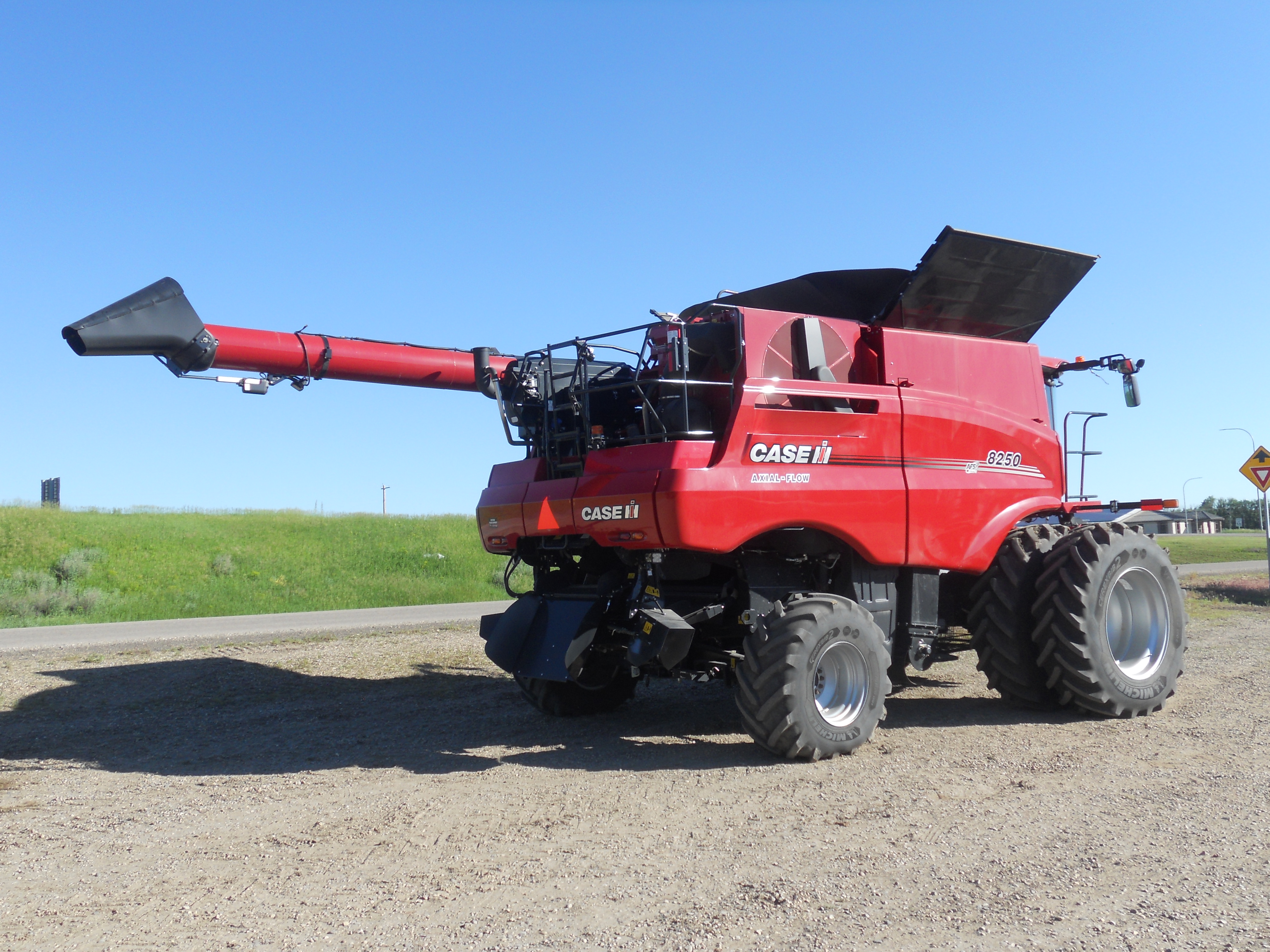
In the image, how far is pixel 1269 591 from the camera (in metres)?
19.8

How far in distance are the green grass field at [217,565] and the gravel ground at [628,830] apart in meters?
13.5

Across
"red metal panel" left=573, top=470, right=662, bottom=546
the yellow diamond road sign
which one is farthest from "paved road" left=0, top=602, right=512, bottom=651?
the yellow diamond road sign

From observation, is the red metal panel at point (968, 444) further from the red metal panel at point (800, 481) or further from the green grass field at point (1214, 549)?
the green grass field at point (1214, 549)

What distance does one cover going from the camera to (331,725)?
28.7 feet

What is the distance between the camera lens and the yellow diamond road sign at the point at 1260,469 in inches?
835

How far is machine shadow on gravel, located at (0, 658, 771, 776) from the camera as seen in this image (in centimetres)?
723

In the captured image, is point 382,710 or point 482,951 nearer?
point 482,951

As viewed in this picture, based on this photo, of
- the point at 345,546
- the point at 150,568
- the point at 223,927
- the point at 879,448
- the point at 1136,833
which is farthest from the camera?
the point at 345,546

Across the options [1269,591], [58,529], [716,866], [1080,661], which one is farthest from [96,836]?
[58,529]

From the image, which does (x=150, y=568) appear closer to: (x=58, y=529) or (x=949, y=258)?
(x=58, y=529)

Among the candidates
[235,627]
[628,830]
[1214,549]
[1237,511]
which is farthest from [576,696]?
[1237,511]

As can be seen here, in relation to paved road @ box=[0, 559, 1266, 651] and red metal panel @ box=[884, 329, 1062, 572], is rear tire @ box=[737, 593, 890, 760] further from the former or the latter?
paved road @ box=[0, 559, 1266, 651]

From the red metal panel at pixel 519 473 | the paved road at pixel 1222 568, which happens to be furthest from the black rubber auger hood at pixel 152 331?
the paved road at pixel 1222 568

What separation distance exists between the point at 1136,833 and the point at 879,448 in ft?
10.7
